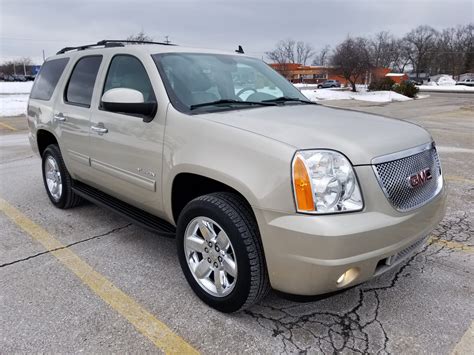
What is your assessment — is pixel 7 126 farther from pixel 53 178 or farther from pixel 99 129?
pixel 99 129

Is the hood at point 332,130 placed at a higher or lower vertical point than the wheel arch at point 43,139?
higher

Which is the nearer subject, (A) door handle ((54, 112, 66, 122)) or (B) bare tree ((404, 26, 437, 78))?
(A) door handle ((54, 112, 66, 122))

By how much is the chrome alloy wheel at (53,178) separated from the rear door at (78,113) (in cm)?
40

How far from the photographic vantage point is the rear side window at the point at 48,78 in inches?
185

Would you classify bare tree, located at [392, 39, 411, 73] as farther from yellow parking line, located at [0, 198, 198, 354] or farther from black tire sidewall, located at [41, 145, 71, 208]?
yellow parking line, located at [0, 198, 198, 354]

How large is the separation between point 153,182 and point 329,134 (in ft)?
4.64

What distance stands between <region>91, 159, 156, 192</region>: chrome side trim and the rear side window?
1501 mm

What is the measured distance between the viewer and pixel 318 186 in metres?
2.21

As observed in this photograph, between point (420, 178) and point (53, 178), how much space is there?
4.16 m

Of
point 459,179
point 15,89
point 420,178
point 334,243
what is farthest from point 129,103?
point 15,89

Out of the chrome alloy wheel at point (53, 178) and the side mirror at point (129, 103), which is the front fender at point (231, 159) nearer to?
the side mirror at point (129, 103)

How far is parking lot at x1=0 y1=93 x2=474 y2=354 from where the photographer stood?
96.1 inches

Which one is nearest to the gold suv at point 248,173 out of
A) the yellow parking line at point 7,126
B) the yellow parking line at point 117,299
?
the yellow parking line at point 117,299

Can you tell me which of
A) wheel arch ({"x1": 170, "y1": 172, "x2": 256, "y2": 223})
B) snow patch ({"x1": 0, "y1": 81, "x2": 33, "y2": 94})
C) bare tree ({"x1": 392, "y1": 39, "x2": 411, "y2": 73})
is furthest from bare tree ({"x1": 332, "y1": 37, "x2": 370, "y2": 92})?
bare tree ({"x1": 392, "y1": 39, "x2": 411, "y2": 73})
